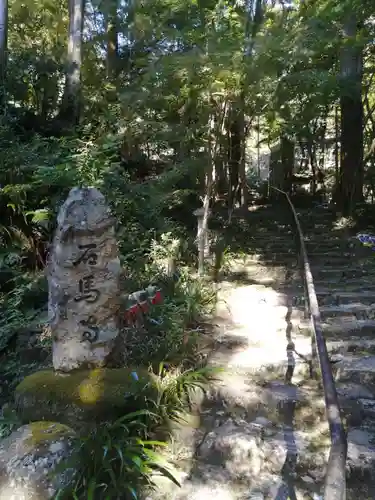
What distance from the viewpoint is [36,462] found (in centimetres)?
280

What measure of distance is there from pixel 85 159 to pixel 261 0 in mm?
6554

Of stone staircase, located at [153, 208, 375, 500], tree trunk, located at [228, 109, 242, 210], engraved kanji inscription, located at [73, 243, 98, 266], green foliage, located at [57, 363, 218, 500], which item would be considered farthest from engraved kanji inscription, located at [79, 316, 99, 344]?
tree trunk, located at [228, 109, 242, 210]

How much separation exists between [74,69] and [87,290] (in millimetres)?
7065

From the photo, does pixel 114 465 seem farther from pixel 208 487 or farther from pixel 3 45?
pixel 3 45

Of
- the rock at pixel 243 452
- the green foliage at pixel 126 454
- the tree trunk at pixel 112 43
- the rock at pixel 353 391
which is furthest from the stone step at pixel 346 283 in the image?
the tree trunk at pixel 112 43

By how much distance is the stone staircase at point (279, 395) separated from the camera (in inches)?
111

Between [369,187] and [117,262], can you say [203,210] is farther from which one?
[369,187]

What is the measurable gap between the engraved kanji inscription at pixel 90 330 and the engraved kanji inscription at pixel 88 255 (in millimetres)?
443

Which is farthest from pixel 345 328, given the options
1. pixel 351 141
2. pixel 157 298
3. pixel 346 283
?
pixel 351 141

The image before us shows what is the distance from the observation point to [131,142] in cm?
903

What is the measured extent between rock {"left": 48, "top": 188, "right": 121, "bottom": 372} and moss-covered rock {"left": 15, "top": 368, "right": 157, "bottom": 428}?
0.49ft

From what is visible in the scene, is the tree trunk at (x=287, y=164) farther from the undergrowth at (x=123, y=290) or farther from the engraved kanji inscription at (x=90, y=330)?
the engraved kanji inscription at (x=90, y=330)

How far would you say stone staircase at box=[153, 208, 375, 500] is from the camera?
9.21ft

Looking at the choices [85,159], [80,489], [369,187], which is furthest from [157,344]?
[369,187]
